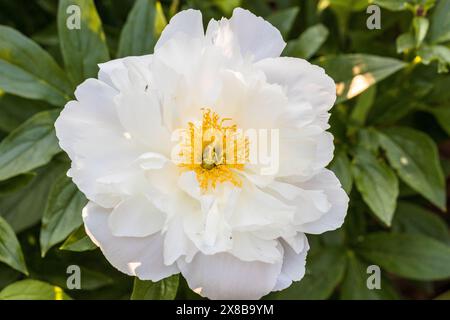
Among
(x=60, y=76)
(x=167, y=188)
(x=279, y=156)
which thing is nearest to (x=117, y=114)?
(x=167, y=188)

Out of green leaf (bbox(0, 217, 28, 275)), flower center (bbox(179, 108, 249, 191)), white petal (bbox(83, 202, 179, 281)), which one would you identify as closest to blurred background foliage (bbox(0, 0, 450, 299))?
A: green leaf (bbox(0, 217, 28, 275))

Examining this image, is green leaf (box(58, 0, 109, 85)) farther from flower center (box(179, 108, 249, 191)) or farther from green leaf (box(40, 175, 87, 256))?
flower center (box(179, 108, 249, 191))

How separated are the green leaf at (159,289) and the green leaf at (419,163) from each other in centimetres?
57

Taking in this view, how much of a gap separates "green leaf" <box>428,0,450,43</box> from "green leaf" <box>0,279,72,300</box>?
920 millimetres

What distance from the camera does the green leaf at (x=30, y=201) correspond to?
4.48ft

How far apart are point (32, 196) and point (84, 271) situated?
21 centimetres

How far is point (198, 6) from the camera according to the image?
59.1 inches

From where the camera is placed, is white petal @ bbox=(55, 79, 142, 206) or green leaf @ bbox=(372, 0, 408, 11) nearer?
white petal @ bbox=(55, 79, 142, 206)

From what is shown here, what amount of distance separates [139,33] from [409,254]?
0.79 m

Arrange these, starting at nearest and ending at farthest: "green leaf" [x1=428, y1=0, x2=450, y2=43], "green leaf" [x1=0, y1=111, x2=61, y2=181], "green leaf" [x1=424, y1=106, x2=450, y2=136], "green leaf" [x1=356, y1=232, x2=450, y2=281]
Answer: "green leaf" [x1=0, y1=111, x2=61, y2=181] < "green leaf" [x1=428, y1=0, x2=450, y2=43] < "green leaf" [x1=356, y1=232, x2=450, y2=281] < "green leaf" [x1=424, y1=106, x2=450, y2=136]

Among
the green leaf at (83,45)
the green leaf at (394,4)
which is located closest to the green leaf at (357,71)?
the green leaf at (394,4)

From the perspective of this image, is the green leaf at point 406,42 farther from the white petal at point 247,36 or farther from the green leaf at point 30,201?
the green leaf at point 30,201

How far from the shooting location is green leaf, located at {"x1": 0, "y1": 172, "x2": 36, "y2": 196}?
123 centimetres

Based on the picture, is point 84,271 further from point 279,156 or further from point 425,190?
point 425,190
